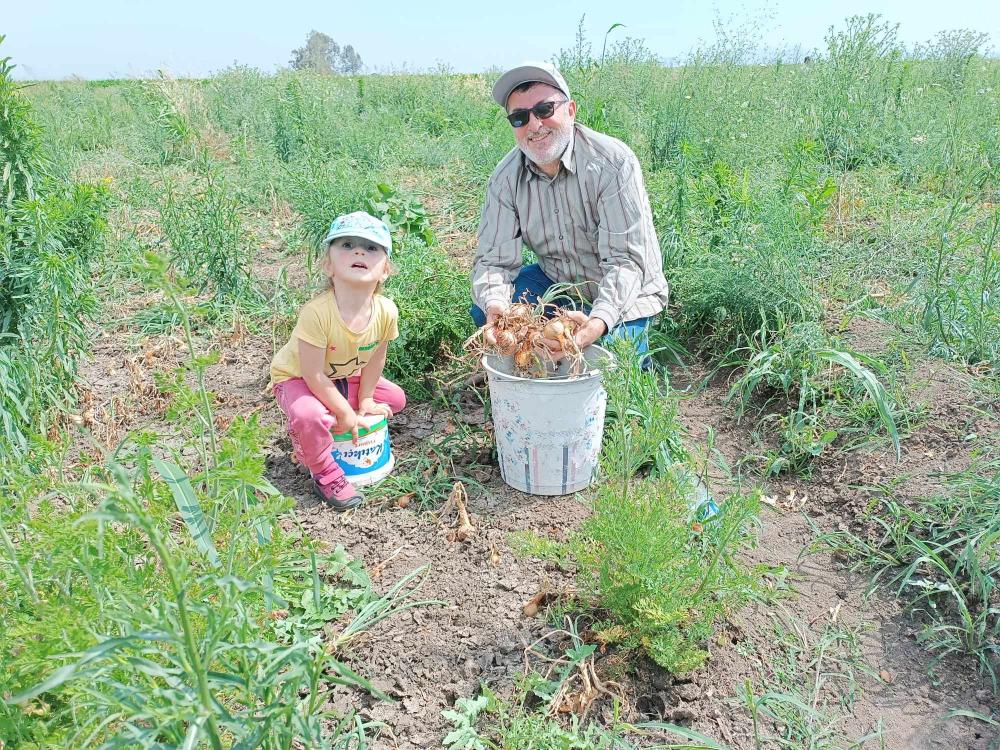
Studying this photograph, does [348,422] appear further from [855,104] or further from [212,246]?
[855,104]

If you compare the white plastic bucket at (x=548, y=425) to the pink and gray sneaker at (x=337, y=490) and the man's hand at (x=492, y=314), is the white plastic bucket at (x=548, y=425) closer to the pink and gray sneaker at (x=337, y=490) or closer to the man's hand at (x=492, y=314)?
the man's hand at (x=492, y=314)

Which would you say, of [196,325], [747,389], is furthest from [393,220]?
[747,389]

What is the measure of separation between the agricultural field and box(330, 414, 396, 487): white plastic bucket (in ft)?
0.35

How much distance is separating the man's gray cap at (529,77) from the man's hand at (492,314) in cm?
88

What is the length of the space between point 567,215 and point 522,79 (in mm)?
559

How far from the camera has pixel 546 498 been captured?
262 centimetres

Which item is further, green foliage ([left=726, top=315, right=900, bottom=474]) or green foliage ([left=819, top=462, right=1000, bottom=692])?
green foliage ([left=726, top=315, right=900, bottom=474])

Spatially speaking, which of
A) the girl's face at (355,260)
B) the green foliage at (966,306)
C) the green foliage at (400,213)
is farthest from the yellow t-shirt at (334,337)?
the green foliage at (966,306)

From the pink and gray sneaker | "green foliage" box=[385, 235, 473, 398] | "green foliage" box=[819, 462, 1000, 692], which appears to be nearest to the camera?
"green foliage" box=[819, 462, 1000, 692]

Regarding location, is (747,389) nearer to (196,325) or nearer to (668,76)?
(196,325)

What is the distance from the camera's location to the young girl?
8.14ft

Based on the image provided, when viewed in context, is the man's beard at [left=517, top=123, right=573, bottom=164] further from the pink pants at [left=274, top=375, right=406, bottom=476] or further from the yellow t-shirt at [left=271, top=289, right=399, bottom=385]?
the pink pants at [left=274, top=375, right=406, bottom=476]

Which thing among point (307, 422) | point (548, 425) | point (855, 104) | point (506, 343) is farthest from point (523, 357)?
point (855, 104)

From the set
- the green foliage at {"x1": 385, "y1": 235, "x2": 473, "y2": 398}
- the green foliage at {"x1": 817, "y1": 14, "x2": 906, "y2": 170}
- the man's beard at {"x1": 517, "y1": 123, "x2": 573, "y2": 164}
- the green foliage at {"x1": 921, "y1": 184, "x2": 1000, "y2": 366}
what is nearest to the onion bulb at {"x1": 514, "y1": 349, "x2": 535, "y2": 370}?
the green foliage at {"x1": 385, "y1": 235, "x2": 473, "y2": 398}
